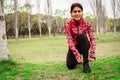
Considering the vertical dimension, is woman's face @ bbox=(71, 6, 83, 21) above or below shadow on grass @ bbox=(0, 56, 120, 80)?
above

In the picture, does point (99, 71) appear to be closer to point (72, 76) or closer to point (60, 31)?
point (72, 76)

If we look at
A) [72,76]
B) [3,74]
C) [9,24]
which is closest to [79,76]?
[72,76]

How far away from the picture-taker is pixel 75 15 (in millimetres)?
4816

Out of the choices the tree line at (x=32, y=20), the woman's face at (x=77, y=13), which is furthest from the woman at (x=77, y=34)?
the tree line at (x=32, y=20)

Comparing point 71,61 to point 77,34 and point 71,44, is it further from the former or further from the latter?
point 77,34

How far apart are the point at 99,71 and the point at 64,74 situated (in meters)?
0.62

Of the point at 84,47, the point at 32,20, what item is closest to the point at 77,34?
the point at 84,47

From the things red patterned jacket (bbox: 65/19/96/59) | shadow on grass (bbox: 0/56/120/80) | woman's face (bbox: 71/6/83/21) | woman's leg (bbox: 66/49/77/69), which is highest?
woman's face (bbox: 71/6/83/21)

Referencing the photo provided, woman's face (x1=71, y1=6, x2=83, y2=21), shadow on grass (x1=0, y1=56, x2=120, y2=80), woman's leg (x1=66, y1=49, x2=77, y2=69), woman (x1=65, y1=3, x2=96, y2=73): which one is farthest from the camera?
woman's leg (x1=66, y1=49, x2=77, y2=69)

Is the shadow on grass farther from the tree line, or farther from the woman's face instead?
the tree line

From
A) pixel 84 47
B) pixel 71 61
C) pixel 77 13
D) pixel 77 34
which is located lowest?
pixel 71 61

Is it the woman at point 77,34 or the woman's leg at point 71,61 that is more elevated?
the woman at point 77,34

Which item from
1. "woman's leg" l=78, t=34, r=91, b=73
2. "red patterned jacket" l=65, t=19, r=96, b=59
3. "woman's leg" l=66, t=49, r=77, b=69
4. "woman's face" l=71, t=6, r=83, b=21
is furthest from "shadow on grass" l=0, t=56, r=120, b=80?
"woman's face" l=71, t=6, r=83, b=21

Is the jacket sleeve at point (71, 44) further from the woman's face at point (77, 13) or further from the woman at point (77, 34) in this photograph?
the woman's face at point (77, 13)
